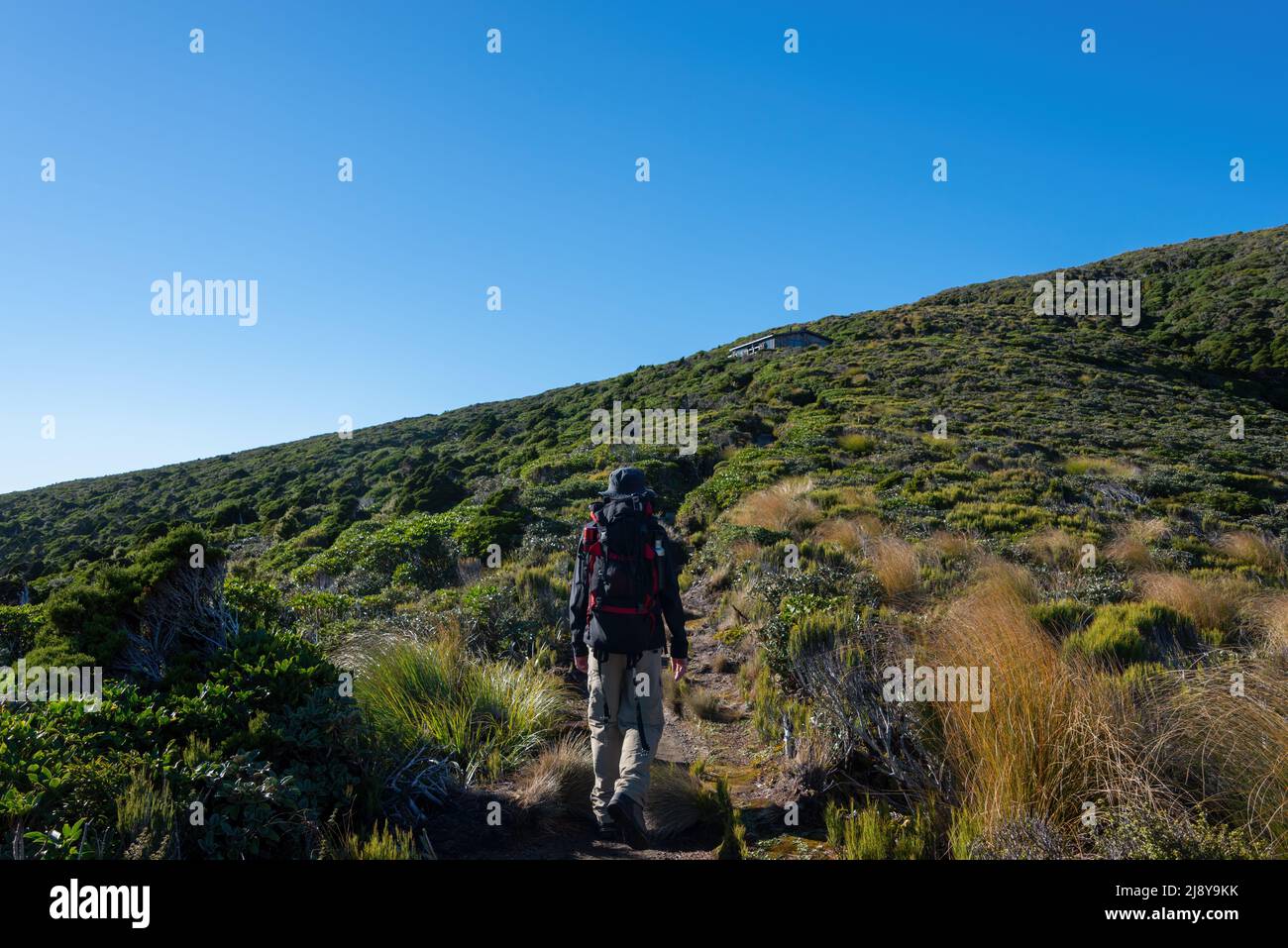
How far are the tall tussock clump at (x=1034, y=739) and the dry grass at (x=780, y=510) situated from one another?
7.39m

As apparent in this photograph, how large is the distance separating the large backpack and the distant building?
4421 cm

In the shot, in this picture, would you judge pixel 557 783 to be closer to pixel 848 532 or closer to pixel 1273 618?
pixel 1273 618

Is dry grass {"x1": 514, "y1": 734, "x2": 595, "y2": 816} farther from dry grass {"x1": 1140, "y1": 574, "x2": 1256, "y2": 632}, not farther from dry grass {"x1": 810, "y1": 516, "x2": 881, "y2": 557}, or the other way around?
dry grass {"x1": 810, "y1": 516, "x2": 881, "y2": 557}

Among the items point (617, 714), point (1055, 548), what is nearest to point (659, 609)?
point (617, 714)

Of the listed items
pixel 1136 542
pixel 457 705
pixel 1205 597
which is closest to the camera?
pixel 457 705

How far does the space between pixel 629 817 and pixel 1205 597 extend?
6046 millimetres

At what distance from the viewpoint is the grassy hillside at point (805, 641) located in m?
3.02

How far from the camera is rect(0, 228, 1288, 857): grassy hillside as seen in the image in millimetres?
3020

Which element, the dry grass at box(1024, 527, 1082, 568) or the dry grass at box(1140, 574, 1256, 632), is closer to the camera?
the dry grass at box(1140, 574, 1256, 632)

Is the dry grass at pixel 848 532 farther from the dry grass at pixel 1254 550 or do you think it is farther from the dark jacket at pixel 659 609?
the dark jacket at pixel 659 609

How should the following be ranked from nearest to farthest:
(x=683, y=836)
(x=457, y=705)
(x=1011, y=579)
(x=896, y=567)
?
(x=683, y=836), (x=457, y=705), (x=1011, y=579), (x=896, y=567)

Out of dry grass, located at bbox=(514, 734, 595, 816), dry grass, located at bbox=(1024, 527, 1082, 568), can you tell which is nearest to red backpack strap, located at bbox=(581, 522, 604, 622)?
dry grass, located at bbox=(514, 734, 595, 816)

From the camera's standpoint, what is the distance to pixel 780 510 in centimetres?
1216
